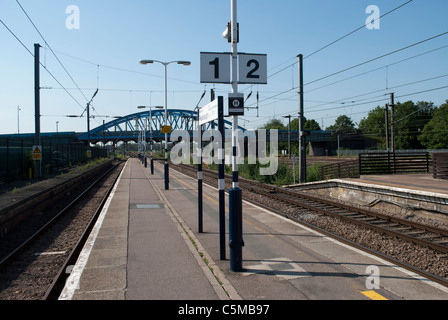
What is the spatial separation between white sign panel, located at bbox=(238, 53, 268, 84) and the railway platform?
3503 millimetres

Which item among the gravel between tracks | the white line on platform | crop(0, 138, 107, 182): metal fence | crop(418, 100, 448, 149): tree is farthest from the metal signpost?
crop(418, 100, 448, 149): tree

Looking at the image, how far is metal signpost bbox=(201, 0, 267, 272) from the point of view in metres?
6.50

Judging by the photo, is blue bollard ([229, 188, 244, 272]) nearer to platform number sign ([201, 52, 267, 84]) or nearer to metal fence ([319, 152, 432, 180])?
platform number sign ([201, 52, 267, 84])

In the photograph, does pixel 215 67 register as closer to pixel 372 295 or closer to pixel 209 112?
pixel 209 112

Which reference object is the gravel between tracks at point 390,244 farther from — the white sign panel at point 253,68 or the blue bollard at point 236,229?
the white sign panel at point 253,68

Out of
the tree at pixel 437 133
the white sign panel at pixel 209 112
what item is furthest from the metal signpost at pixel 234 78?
the tree at pixel 437 133

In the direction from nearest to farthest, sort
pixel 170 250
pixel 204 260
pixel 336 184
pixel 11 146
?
pixel 204 260 → pixel 170 250 → pixel 336 184 → pixel 11 146

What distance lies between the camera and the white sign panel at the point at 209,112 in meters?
7.64

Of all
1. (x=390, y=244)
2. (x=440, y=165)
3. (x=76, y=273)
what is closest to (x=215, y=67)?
(x=76, y=273)

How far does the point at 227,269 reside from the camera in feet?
21.9

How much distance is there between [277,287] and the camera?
5.71 m
